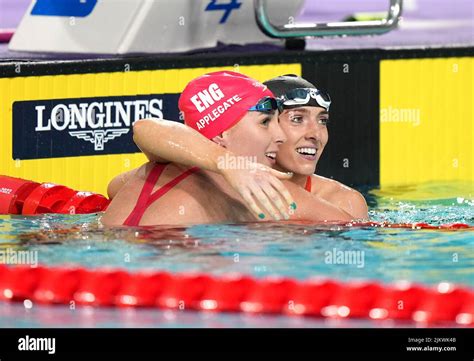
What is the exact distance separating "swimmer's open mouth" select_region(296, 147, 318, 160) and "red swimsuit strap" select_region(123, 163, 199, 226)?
815mm

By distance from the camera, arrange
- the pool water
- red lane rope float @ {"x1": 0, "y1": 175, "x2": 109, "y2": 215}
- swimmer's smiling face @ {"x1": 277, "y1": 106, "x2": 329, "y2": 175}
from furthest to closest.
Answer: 1. red lane rope float @ {"x1": 0, "y1": 175, "x2": 109, "y2": 215}
2. swimmer's smiling face @ {"x1": 277, "y1": 106, "x2": 329, "y2": 175}
3. the pool water

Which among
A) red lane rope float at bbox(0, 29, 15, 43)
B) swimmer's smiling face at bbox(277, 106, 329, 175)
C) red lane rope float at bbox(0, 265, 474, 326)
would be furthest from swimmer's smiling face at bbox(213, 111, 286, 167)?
red lane rope float at bbox(0, 29, 15, 43)

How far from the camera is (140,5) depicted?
6.99m

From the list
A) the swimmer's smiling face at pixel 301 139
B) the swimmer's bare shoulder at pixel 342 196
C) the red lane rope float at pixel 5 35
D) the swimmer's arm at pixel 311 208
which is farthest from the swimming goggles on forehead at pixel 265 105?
the red lane rope float at pixel 5 35

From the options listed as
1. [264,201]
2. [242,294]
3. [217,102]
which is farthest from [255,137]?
[242,294]

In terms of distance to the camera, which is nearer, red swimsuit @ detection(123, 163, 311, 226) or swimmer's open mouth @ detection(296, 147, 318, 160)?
red swimsuit @ detection(123, 163, 311, 226)

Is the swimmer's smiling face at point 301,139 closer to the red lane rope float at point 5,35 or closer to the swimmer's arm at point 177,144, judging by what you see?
the swimmer's arm at point 177,144

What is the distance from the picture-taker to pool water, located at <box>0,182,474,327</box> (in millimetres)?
4172

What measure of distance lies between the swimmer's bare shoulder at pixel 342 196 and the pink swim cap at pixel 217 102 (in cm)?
71

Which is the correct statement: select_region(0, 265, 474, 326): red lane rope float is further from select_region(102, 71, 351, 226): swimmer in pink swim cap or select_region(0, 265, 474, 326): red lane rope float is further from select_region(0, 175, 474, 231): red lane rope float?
select_region(0, 175, 474, 231): red lane rope float

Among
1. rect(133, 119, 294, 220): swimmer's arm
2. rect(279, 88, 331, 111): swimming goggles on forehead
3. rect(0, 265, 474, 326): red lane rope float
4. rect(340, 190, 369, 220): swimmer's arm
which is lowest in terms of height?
rect(0, 265, 474, 326): red lane rope float

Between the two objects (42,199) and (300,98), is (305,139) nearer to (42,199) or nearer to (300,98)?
(300,98)

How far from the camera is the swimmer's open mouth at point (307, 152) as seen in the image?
5.61 m
